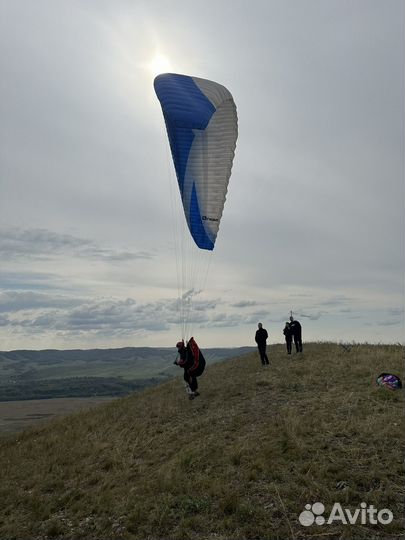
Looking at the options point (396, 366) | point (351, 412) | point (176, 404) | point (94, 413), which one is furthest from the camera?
point (94, 413)

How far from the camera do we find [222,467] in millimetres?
8922

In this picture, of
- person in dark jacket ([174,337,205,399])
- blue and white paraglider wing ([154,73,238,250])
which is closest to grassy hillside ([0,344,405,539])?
person in dark jacket ([174,337,205,399])

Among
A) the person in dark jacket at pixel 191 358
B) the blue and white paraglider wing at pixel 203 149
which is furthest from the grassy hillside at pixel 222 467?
the blue and white paraglider wing at pixel 203 149

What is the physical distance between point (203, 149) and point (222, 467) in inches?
412

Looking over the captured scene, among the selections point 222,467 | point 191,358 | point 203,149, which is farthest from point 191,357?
point 203,149

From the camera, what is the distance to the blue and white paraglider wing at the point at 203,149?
1392cm

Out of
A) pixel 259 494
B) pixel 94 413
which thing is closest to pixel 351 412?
pixel 259 494

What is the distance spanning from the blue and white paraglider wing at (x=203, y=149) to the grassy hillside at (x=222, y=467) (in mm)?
6435

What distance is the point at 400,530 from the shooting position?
6254 millimetres

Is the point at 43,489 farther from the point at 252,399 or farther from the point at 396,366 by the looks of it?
the point at 396,366

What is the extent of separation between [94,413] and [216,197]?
11973mm

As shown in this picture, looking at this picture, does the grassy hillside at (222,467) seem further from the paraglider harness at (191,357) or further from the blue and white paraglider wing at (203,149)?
the blue and white paraglider wing at (203,149)

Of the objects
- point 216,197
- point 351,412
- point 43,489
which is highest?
point 216,197

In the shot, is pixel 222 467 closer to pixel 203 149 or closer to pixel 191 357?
pixel 191 357
